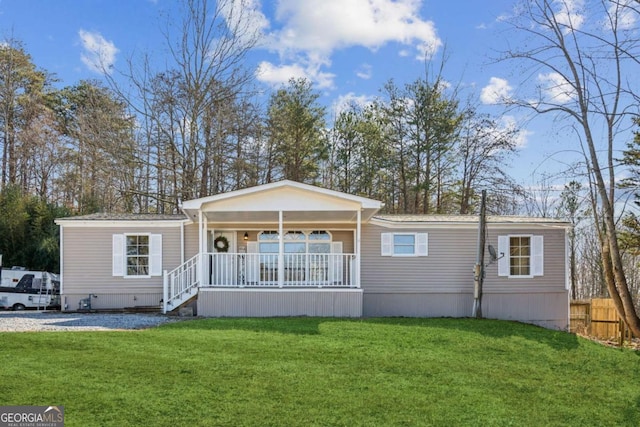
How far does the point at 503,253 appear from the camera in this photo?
13.1m

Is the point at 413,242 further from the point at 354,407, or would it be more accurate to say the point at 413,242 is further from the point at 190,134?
the point at 190,134

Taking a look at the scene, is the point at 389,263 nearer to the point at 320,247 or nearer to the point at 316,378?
the point at 320,247

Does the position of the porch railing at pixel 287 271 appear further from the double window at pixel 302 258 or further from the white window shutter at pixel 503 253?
the white window shutter at pixel 503 253

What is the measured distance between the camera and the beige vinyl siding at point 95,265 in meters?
12.9

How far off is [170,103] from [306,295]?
38.1 ft

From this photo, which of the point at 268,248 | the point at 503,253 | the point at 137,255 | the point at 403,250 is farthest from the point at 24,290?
the point at 503,253

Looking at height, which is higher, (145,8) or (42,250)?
(145,8)

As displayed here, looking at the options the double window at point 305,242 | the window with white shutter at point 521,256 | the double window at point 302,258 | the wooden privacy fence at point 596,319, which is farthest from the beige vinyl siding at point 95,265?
the wooden privacy fence at point 596,319

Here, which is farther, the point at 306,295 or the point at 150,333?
the point at 306,295

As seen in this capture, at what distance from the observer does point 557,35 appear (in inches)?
456

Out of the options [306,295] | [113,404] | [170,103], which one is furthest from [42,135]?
[113,404]

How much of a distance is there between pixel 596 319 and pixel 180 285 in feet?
40.8

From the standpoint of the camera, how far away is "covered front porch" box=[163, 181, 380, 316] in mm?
11289

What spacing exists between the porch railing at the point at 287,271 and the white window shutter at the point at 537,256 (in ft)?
16.5
